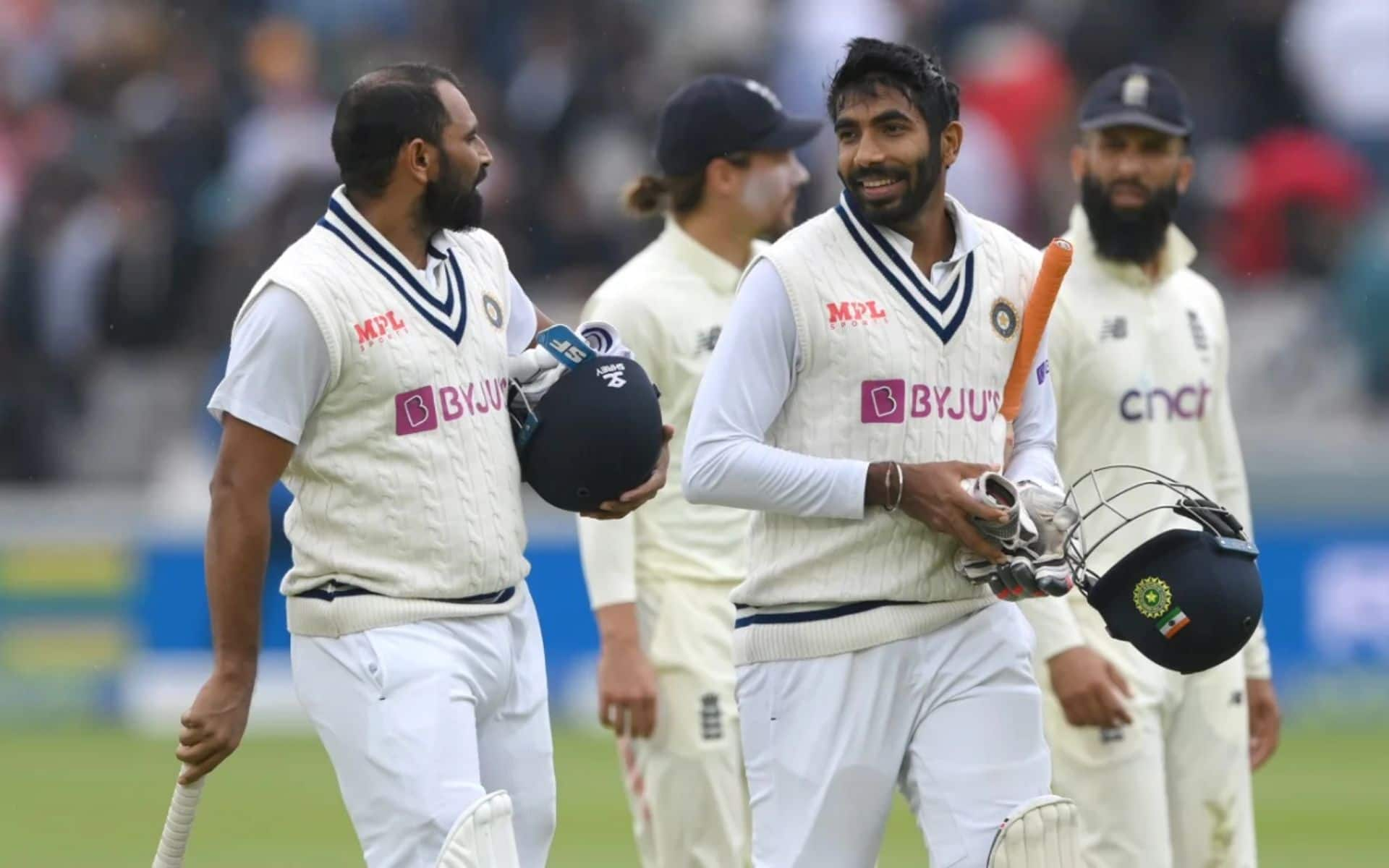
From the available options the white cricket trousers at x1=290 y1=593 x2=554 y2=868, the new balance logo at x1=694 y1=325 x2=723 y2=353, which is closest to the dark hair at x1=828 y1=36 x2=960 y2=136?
the white cricket trousers at x1=290 y1=593 x2=554 y2=868

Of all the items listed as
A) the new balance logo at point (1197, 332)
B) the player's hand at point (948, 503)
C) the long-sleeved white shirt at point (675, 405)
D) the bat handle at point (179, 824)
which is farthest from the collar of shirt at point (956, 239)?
the bat handle at point (179, 824)

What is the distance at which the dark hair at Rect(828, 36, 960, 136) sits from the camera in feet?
17.9

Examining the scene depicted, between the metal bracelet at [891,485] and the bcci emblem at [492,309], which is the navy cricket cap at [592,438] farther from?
the metal bracelet at [891,485]

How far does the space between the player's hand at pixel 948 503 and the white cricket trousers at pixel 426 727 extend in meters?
0.98

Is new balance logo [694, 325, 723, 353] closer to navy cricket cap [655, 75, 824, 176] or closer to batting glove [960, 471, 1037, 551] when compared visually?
navy cricket cap [655, 75, 824, 176]

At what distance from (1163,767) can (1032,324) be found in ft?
5.32

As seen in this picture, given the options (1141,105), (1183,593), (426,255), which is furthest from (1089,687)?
(426,255)

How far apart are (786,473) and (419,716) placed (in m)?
0.94

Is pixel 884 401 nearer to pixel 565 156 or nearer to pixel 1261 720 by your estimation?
pixel 1261 720

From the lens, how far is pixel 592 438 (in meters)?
5.63

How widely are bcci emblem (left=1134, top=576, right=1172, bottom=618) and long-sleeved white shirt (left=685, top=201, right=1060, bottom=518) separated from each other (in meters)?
0.32

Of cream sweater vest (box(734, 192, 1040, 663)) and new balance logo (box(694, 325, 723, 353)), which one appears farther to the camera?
new balance logo (box(694, 325, 723, 353))

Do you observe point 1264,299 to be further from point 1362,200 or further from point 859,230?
point 859,230

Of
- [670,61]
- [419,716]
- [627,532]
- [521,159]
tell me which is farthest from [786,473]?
[670,61]
